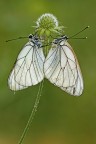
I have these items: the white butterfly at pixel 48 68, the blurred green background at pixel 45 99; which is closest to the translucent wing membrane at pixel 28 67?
the white butterfly at pixel 48 68

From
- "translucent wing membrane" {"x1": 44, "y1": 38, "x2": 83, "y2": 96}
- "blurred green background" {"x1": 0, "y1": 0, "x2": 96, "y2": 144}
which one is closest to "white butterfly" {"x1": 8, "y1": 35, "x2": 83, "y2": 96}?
"translucent wing membrane" {"x1": 44, "y1": 38, "x2": 83, "y2": 96}

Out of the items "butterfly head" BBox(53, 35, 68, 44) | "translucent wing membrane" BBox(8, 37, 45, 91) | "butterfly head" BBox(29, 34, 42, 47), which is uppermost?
"butterfly head" BBox(53, 35, 68, 44)

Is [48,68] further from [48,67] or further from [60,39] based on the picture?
[60,39]

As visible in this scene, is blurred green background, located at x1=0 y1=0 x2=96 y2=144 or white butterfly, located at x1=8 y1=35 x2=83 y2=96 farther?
blurred green background, located at x1=0 y1=0 x2=96 y2=144

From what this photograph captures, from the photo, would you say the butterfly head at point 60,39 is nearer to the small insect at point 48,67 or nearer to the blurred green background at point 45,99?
the small insect at point 48,67

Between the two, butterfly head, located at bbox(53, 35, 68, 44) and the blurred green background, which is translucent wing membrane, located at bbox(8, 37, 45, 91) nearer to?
butterfly head, located at bbox(53, 35, 68, 44)

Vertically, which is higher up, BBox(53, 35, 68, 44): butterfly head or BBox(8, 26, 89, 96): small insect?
BBox(53, 35, 68, 44): butterfly head

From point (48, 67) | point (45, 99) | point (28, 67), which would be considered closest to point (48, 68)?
point (48, 67)
